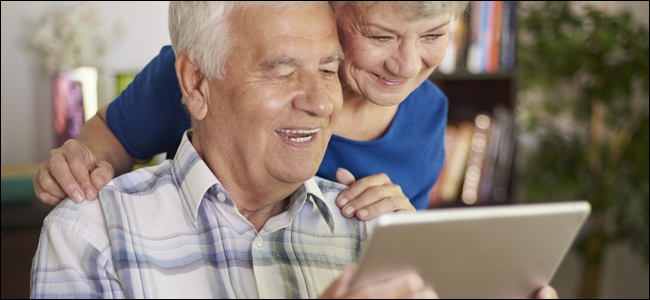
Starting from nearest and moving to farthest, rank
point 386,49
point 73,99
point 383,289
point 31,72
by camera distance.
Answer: point 383,289
point 386,49
point 73,99
point 31,72

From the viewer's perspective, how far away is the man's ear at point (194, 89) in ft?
3.49

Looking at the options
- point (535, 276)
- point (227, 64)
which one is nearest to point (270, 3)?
point (227, 64)

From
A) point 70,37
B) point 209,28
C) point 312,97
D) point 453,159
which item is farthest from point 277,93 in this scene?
point 453,159

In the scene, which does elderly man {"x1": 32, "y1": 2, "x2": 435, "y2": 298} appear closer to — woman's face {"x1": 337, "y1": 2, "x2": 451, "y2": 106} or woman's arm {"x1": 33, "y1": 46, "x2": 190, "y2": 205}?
woman's face {"x1": 337, "y1": 2, "x2": 451, "y2": 106}

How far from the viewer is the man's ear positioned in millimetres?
1064

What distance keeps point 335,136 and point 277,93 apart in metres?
0.35

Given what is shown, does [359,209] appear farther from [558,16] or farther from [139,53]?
[558,16]

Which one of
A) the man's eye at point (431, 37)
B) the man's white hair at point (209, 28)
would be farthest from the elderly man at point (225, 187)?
the man's eye at point (431, 37)

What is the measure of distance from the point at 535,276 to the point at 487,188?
1.69 meters

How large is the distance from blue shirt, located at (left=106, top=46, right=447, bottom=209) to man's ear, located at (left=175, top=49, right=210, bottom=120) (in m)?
0.24

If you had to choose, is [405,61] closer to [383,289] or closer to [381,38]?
[381,38]

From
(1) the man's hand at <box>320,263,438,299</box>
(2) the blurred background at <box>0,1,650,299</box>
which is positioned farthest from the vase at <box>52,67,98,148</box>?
(1) the man's hand at <box>320,263,438,299</box>

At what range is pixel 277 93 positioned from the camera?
102 cm

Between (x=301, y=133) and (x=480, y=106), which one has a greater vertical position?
(x=301, y=133)
